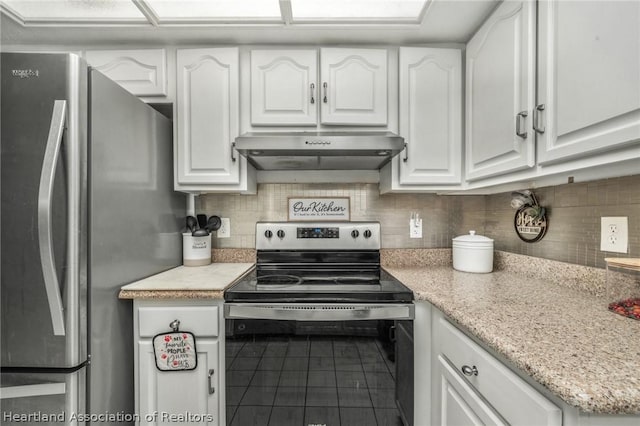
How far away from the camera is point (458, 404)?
91 cm

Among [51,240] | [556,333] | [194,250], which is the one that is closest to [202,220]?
[194,250]

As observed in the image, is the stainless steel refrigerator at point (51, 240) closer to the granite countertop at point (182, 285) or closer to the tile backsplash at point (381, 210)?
the granite countertop at point (182, 285)

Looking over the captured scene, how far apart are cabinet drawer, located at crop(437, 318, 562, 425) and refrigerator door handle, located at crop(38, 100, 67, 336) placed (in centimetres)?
135

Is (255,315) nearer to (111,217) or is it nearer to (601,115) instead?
(111,217)

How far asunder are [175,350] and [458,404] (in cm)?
111

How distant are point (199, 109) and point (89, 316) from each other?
1.08m

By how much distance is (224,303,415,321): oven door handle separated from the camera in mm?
1137

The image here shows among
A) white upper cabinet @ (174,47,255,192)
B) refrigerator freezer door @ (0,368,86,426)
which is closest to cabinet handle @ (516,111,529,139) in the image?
white upper cabinet @ (174,47,255,192)

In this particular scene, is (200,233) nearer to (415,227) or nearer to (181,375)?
(181,375)

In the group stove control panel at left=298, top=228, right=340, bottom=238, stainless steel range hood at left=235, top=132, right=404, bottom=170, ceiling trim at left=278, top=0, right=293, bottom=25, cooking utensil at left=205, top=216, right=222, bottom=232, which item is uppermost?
ceiling trim at left=278, top=0, right=293, bottom=25

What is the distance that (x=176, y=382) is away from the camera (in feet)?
3.90

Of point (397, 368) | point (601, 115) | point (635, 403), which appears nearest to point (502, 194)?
point (601, 115)

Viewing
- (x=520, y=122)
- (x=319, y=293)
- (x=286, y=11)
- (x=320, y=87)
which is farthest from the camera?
(x=320, y=87)

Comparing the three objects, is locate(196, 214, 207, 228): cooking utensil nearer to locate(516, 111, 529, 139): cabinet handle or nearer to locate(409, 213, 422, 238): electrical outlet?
locate(409, 213, 422, 238): electrical outlet
